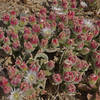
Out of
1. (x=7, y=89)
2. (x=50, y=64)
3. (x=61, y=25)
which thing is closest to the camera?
(x=7, y=89)

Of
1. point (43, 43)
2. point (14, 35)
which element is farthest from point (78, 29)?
point (14, 35)

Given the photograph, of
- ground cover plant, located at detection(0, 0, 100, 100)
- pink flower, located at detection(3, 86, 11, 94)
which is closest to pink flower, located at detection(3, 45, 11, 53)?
ground cover plant, located at detection(0, 0, 100, 100)

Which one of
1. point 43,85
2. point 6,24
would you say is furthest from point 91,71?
point 6,24

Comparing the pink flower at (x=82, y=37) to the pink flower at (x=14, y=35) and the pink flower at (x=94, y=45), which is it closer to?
the pink flower at (x=94, y=45)

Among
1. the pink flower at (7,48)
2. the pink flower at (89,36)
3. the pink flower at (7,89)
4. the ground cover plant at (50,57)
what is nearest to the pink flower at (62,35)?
the ground cover plant at (50,57)

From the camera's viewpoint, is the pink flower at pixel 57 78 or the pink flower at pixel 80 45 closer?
the pink flower at pixel 57 78

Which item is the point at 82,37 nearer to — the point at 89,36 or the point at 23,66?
the point at 89,36

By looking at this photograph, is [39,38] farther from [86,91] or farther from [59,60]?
[86,91]

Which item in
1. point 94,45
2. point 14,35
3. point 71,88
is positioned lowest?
point 71,88
